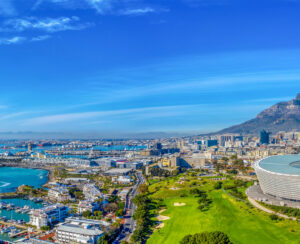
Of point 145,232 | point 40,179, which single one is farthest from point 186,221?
point 40,179

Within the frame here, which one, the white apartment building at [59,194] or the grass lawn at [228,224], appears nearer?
the grass lawn at [228,224]

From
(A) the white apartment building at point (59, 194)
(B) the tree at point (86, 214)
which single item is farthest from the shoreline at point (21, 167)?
(B) the tree at point (86, 214)

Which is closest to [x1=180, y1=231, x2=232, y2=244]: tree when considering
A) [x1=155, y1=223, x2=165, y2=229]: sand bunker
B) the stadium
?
[x1=155, y1=223, x2=165, y2=229]: sand bunker

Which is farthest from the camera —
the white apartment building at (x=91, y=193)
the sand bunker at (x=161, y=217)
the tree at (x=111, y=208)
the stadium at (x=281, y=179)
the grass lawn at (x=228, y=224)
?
the white apartment building at (x=91, y=193)

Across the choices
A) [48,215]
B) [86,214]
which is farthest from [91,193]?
[48,215]

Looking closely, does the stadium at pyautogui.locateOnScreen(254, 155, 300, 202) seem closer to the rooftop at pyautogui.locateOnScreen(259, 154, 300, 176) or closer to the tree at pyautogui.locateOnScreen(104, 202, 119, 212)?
the rooftop at pyautogui.locateOnScreen(259, 154, 300, 176)

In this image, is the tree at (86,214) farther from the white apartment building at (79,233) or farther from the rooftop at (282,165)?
the rooftop at (282,165)

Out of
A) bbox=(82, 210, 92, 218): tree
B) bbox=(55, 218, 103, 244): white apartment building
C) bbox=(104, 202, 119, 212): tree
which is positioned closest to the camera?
bbox=(55, 218, 103, 244): white apartment building
